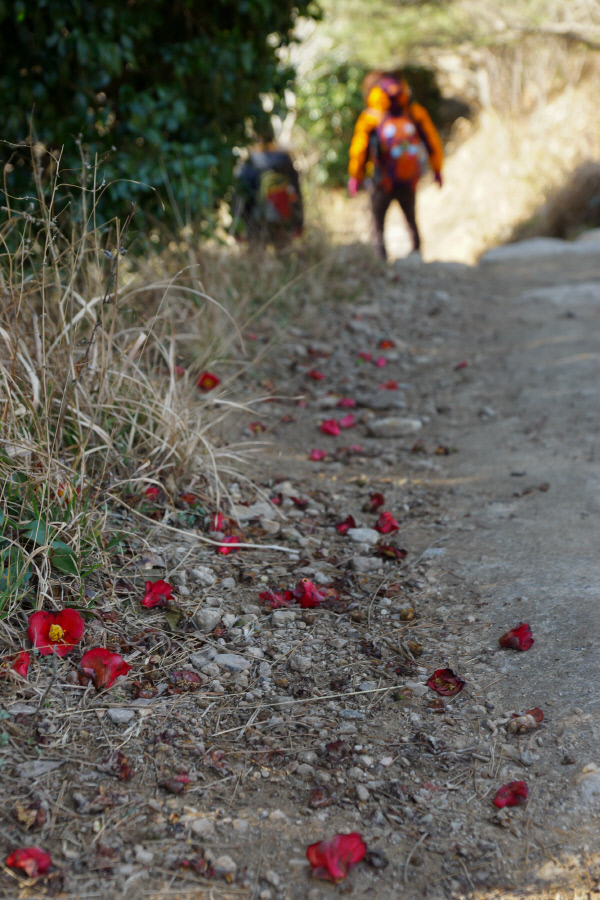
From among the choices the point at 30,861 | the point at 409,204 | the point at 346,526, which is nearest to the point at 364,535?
the point at 346,526

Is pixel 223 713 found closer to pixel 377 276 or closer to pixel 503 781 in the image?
pixel 503 781

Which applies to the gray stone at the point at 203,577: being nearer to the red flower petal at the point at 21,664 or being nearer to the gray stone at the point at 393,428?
the red flower petal at the point at 21,664

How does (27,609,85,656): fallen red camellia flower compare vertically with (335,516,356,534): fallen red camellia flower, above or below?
above

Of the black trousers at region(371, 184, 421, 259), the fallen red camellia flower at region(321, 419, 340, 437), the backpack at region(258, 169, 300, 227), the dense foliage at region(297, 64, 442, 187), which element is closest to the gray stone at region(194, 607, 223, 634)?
the fallen red camellia flower at region(321, 419, 340, 437)

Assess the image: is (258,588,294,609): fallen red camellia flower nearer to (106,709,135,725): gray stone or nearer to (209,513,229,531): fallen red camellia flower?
(209,513,229,531): fallen red camellia flower

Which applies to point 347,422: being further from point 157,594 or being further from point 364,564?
point 157,594

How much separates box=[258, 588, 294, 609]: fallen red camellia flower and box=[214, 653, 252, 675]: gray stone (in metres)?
0.21

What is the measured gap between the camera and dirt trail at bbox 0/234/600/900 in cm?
117

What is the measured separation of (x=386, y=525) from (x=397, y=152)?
4.10 meters

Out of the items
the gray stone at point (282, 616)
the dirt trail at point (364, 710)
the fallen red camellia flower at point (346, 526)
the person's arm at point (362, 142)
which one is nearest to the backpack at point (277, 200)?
the person's arm at point (362, 142)

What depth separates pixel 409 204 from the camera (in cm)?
574

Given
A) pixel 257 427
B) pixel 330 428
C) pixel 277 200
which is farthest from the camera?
pixel 277 200

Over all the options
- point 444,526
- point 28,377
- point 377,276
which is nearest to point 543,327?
point 377,276

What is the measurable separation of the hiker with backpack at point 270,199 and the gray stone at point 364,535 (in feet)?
9.10
